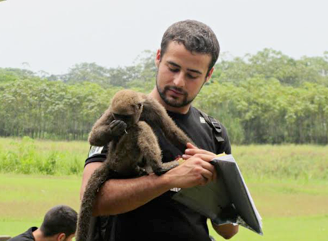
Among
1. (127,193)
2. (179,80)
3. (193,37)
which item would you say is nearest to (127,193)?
(127,193)

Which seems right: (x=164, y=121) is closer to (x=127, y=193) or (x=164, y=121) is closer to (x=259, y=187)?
(x=127, y=193)

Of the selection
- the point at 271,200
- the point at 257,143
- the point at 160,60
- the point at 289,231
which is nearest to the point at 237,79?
the point at 257,143

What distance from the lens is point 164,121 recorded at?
1.27 metres

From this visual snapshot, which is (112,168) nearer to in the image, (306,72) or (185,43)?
(185,43)

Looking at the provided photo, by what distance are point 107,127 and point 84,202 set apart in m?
0.20

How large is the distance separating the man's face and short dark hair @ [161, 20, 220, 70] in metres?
0.01

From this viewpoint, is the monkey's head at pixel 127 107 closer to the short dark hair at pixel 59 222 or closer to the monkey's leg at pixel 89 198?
the monkey's leg at pixel 89 198

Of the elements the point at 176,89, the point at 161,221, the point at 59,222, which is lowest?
the point at 59,222

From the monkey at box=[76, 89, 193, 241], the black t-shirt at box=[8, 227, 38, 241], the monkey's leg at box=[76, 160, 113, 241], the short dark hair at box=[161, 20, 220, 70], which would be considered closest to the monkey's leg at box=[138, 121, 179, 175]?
the monkey at box=[76, 89, 193, 241]

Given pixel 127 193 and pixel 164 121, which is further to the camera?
pixel 164 121

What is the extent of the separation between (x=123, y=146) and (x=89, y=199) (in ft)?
0.51

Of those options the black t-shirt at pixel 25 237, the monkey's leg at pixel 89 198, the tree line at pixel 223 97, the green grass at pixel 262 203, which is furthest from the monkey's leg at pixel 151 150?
the green grass at pixel 262 203

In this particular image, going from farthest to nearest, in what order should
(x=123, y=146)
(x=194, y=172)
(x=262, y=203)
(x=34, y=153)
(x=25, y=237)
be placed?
(x=262, y=203)
(x=34, y=153)
(x=25, y=237)
(x=123, y=146)
(x=194, y=172)

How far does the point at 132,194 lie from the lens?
3.74 feet
